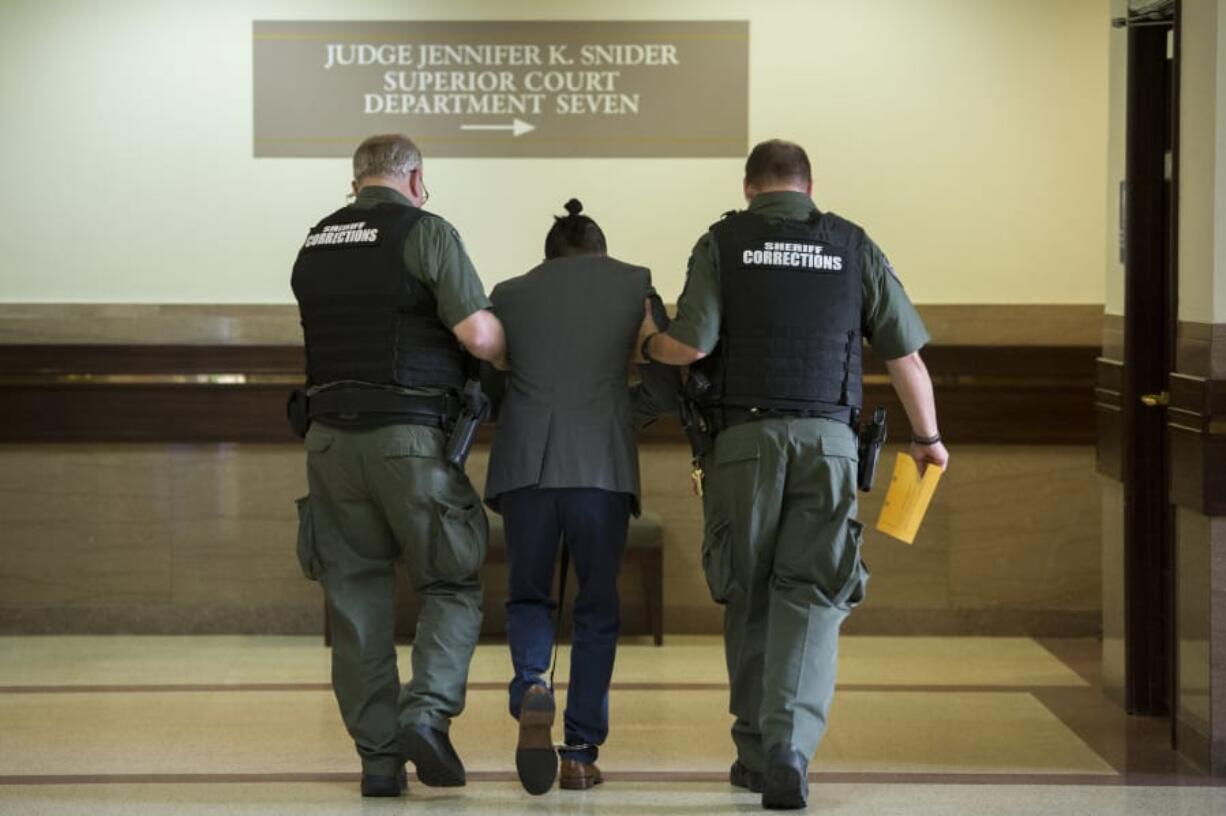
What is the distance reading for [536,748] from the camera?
494cm

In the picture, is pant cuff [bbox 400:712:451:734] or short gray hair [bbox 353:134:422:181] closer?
pant cuff [bbox 400:712:451:734]

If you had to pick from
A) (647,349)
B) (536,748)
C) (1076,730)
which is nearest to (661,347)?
(647,349)

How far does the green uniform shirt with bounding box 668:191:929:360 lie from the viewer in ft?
16.7

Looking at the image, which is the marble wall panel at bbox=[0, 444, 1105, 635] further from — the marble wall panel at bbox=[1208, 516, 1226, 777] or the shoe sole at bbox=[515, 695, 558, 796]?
the shoe sole at bbox=[515, 695, 558, 796]

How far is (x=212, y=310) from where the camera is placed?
798cm

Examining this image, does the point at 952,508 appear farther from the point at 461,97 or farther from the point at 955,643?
the point at 461,97

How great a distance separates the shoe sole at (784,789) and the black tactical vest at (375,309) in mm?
1318

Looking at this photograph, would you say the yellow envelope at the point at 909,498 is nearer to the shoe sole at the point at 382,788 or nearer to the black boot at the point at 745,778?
the black boot at the point at 745,778

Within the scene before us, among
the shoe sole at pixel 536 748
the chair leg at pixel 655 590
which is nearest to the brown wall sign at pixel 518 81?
the chair leg at pixel 655 590

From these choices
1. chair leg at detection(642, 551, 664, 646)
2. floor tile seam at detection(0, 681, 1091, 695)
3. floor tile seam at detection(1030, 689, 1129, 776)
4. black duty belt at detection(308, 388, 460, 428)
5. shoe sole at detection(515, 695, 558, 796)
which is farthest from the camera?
chair leg at detection(642, 551, 664, 646)

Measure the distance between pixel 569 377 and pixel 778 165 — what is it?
79 centimetres

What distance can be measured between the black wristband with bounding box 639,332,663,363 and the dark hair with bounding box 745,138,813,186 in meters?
0.49

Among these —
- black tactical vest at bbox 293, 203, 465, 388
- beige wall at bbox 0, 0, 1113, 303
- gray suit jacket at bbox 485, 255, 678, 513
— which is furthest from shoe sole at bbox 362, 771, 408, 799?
beige wall at bbox 0, 0, 1113, 303

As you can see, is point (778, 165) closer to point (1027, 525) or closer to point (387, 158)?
point (387, 158)
